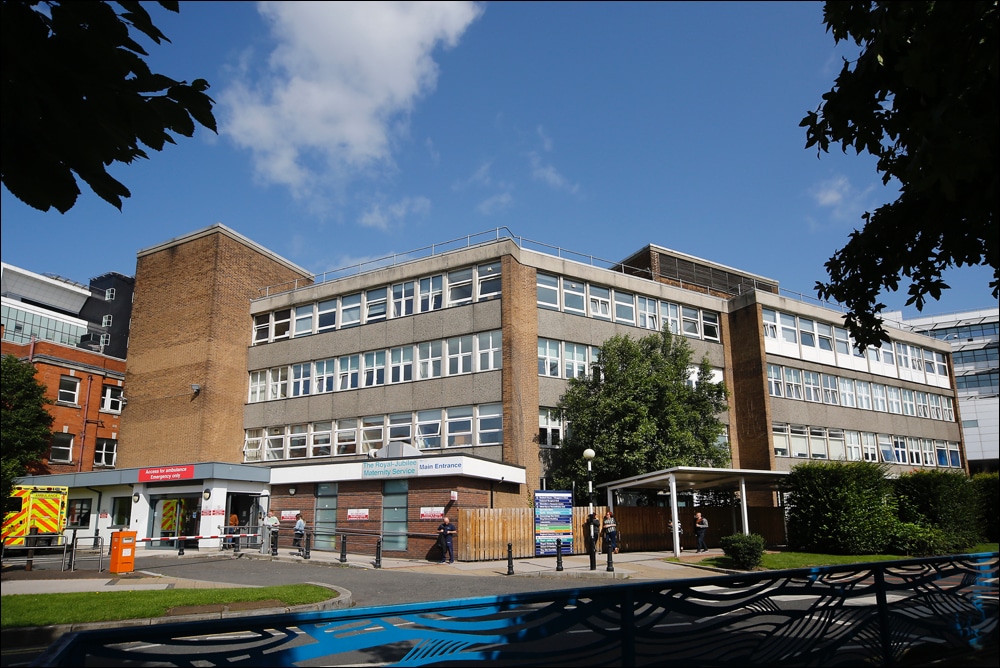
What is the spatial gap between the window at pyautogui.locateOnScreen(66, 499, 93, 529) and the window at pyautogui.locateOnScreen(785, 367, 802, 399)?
121 ft

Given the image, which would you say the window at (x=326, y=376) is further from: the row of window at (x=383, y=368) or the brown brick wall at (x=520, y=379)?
the brown brick wall at (x=520, y=379)

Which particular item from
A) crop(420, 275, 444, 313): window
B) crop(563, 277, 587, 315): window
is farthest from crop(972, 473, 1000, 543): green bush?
crop(420, 275, 444, 313): window

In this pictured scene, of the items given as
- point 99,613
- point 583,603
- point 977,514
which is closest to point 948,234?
point 583,603

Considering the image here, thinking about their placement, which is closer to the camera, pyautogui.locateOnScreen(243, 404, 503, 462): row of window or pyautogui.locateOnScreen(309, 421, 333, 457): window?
pyautogui.locateOnScreen(243, 404, 503, 462): row of window

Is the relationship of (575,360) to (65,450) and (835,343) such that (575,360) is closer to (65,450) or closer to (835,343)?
(835,343)

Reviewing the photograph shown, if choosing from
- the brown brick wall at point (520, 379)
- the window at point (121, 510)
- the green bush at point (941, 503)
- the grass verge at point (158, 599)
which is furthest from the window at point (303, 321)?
the green bush at point (941, 503)

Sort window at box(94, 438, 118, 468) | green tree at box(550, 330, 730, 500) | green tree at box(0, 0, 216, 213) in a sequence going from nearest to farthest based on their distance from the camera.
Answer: green tree at box(0, 0, 216, 213) < green tree at box(550, 330, 730, 500) < window at box(94, 438, 118, 468)

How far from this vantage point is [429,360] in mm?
34469

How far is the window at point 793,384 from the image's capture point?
40.9 meters

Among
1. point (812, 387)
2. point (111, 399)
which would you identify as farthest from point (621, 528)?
point (111, 399)

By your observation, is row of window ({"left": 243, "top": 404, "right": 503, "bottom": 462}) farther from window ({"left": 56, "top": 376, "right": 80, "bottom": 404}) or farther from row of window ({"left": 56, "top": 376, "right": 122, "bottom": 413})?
window ({"left": 56, "top": 376, "right": 80, "bottom": 404})

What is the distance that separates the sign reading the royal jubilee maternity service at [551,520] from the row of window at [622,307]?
10238mm

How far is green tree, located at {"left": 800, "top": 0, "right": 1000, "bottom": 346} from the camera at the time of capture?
5270 mm

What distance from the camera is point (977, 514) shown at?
1232 inches
